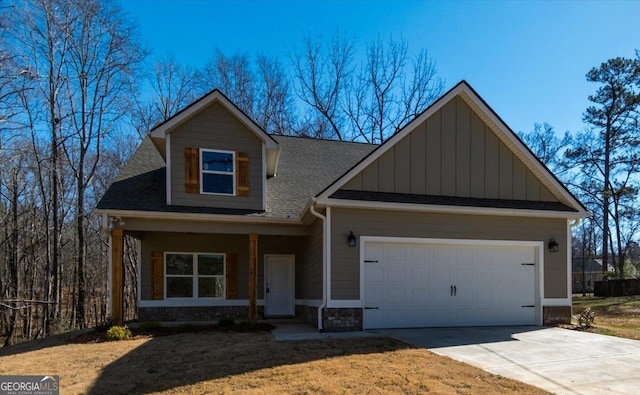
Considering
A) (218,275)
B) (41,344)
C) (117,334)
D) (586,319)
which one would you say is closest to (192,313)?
(218,275)

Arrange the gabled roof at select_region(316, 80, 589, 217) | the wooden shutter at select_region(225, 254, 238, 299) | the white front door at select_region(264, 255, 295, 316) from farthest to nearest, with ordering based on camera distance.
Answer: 1. the white front door at select_region(264, 255, 295, 316)
2. the wooden shutter at select_region(225, 254, 238, 299)
3. the gabled roof at select_region(316, 80, 589, 217)

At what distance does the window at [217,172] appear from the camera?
11.7 meters

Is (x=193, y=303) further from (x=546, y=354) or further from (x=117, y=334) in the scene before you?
(x=546, y=354)

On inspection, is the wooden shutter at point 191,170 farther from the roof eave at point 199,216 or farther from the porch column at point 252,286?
the porch column at point 252,286

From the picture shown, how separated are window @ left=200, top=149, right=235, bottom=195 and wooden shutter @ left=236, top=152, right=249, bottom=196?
5.3 inches

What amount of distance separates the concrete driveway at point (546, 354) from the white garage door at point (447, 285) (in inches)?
18.4

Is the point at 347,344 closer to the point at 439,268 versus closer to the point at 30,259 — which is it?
the point at 439,268

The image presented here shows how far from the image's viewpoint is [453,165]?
423 inches

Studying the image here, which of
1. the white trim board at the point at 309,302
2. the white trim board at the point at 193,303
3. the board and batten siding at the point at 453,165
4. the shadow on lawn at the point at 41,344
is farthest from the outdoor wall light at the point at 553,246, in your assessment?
the shadow on lawn at the point at 41,344

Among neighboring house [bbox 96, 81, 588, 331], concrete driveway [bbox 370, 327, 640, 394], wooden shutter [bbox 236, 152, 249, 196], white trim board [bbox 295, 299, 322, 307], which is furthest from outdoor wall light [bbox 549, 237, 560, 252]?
wooden shutter [bbox 236, 152, 249, 196]

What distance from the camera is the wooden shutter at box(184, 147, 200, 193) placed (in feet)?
37.6

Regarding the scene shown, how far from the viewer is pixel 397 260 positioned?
403 inches

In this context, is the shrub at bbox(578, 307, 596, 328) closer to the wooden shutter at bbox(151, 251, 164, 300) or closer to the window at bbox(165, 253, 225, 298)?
the window at bbox(165, 253, 225, 298)

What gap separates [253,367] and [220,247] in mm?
7143
